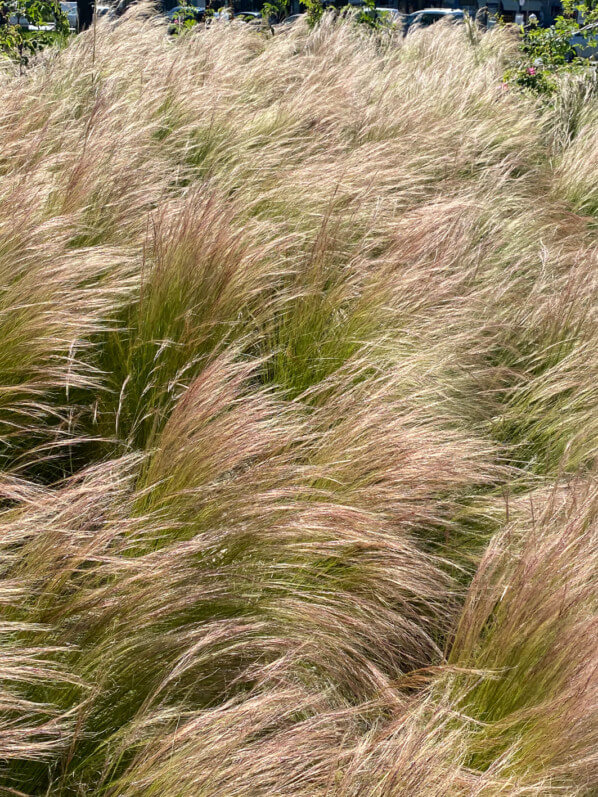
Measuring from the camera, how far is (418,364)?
8.26 ft

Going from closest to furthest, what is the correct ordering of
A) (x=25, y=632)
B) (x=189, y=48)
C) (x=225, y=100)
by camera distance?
(x=25, y=632) < (x=225, y=100) < (x=189, y=48)

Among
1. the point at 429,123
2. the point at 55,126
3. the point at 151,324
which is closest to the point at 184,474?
the point at 151,324

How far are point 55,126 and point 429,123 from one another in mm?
2183

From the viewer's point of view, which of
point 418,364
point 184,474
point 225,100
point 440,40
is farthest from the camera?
point 440,40

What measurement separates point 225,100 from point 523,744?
387 centimetres


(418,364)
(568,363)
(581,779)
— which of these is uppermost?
(418,364)

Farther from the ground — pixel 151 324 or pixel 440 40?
pixel 440 40

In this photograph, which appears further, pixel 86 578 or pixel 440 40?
pixel 440 40

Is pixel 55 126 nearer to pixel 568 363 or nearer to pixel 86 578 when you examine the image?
pixel 568 363

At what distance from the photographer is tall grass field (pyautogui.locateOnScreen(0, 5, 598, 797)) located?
1.50 metres

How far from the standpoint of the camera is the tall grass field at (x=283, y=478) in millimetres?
1501

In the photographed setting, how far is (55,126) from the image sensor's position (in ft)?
12.2

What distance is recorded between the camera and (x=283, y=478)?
76.8 inches

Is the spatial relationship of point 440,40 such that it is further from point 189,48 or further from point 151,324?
point 151,324
